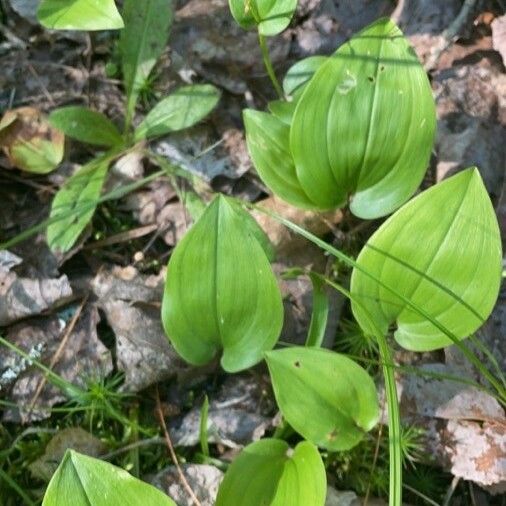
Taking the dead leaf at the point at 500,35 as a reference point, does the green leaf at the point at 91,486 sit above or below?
below

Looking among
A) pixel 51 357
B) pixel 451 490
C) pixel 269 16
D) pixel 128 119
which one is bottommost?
pixel 451 490

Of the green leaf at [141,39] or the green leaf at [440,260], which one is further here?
the green leaf at [141,39]

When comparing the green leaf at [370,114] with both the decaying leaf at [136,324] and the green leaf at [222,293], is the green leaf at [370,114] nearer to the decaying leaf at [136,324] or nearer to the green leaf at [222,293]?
the green leaf at [222,293]

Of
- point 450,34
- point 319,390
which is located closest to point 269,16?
point 450,34

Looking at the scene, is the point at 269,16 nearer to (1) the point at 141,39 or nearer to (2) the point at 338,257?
(1) the point at 141,39

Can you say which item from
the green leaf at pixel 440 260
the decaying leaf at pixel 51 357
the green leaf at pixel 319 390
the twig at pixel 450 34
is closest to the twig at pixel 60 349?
the decaying leaf at pixel 51 357

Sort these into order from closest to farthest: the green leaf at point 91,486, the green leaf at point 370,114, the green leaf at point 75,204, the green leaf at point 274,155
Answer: the green leaf at point 91,486, the green leaf at point 370,114, the green leaf at point 274,155, the green leaf at point 75,204

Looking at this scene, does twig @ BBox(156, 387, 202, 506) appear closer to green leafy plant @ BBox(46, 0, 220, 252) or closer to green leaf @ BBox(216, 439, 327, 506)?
green leaf @ BBox(216, 439, 327, 506)
